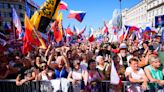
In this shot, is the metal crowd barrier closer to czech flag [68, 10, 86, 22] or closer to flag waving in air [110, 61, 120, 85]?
flag waving in air [110, 61, 120, 85]

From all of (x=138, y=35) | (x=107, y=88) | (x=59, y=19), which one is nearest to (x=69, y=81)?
(x=107, y=88)

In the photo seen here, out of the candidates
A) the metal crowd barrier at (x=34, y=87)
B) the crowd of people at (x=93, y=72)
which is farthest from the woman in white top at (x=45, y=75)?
the metal crowd barrier at (x=34, y=87)

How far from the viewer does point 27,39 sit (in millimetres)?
12227

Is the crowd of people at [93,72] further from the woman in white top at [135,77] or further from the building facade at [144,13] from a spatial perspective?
the building facade at [144,13]

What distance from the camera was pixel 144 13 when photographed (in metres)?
123

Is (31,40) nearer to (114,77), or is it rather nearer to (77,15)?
(114,77)

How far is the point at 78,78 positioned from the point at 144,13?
117264 mm

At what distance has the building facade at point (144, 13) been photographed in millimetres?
105725

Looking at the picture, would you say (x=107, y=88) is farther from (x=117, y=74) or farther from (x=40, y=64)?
(x=40, y=64)

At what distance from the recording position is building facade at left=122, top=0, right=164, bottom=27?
347 ft

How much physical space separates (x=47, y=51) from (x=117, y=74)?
4577 mm

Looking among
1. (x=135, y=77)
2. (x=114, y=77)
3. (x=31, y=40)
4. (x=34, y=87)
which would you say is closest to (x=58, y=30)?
(x=31, y=40)

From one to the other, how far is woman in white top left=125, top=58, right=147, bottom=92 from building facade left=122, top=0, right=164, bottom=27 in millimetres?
88040

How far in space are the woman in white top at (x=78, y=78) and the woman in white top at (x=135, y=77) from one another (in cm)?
88
